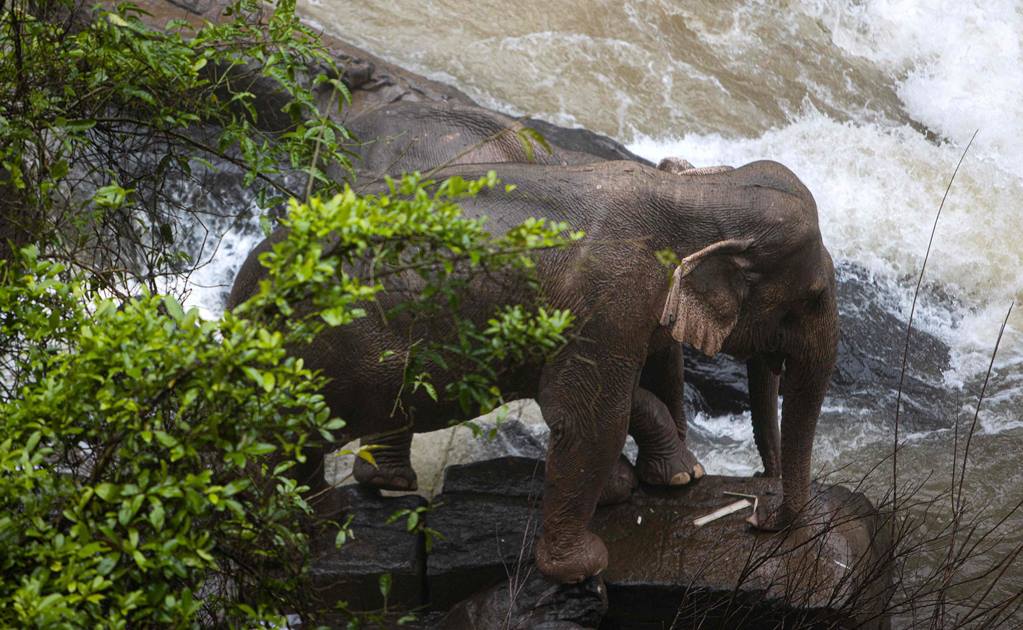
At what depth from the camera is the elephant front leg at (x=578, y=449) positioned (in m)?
3.97

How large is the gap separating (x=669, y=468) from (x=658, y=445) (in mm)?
106

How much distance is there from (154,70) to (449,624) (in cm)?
218

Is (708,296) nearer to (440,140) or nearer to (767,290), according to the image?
(767,290)

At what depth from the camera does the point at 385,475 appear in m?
4.94

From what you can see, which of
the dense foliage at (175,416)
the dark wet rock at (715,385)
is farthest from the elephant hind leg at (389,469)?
the dark wet rock at (715,385)

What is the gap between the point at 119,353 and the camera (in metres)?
2.44

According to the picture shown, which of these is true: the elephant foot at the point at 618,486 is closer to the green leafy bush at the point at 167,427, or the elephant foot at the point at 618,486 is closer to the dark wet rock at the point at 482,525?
the dark wet rock at the point at 482,525

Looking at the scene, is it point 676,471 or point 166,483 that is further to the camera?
point 676,471

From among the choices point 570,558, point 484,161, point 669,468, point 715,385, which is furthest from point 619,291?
point 715,385

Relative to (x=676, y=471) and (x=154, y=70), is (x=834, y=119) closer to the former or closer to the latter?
(x=676, y=471)

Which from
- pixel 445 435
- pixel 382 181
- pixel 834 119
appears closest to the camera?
pixel 382 181

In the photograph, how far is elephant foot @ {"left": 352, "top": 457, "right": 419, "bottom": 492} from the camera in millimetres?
4902

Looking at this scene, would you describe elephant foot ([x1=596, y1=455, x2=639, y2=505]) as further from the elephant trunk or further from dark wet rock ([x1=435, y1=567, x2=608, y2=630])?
the elephant trunk

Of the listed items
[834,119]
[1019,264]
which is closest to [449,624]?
[1019,264]
